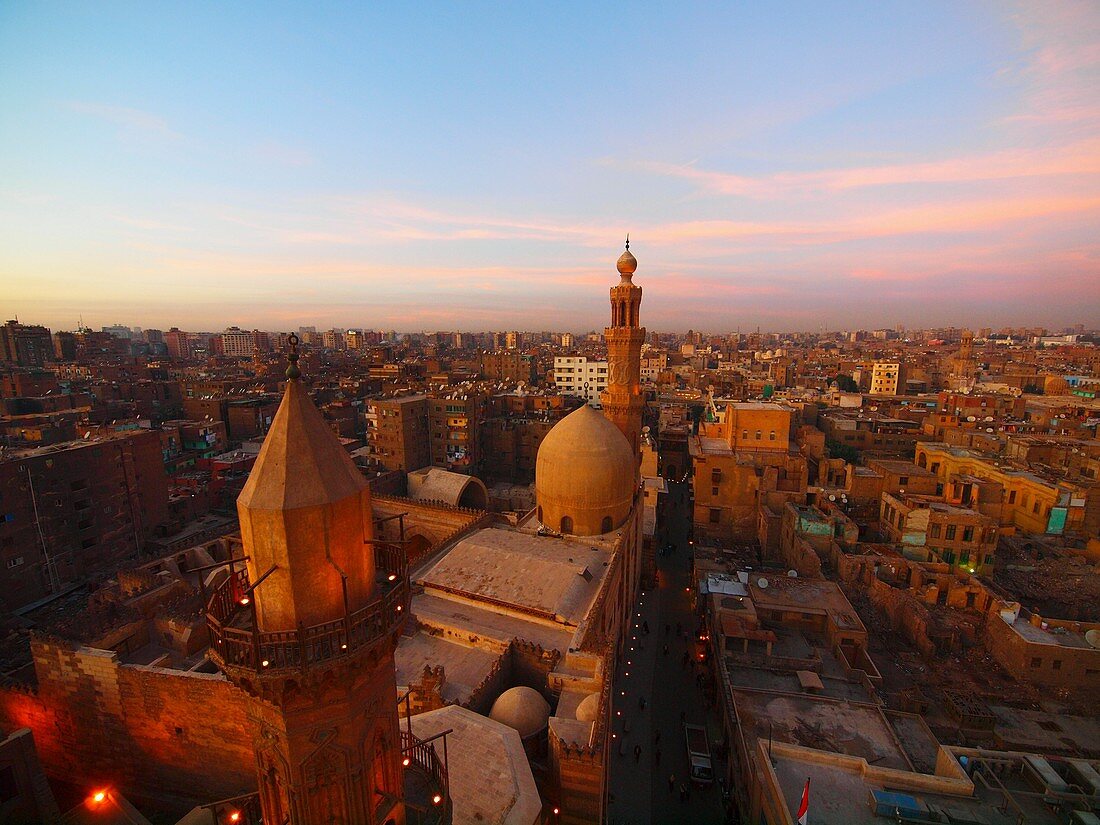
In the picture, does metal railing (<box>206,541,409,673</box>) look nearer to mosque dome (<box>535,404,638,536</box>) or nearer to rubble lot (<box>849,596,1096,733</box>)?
mosque dome (<box>535,404,638,536</box>)

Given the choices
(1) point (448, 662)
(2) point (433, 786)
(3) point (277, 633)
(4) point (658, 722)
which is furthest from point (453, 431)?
(3) point (277, 633)

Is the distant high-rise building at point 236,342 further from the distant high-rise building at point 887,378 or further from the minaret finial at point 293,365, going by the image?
the minaret finial at point 293,365

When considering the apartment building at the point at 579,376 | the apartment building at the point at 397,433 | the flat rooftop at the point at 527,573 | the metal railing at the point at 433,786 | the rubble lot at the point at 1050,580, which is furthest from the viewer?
the apartment building at the point at 579,376

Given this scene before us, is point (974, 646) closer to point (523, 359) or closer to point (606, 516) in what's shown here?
point (606, 516)

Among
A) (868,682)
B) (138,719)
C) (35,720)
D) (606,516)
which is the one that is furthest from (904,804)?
(35,720)

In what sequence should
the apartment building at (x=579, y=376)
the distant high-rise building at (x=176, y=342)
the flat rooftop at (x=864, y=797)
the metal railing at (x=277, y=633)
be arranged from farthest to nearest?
1. the distant high-rise building at (x=176, y=342)
2. the apartment building at (x=579, y=376)
3. the flat rooftop at (x=864, y=797)
4. the metal railing at (x=277, y=633)

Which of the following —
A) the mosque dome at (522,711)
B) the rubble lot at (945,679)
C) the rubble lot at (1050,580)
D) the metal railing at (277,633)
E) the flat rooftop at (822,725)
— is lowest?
the rubble lot at (945,679)

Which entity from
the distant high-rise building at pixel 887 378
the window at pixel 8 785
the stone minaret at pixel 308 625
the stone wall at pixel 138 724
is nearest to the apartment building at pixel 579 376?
the distant high-rise building at pixel 887 378
